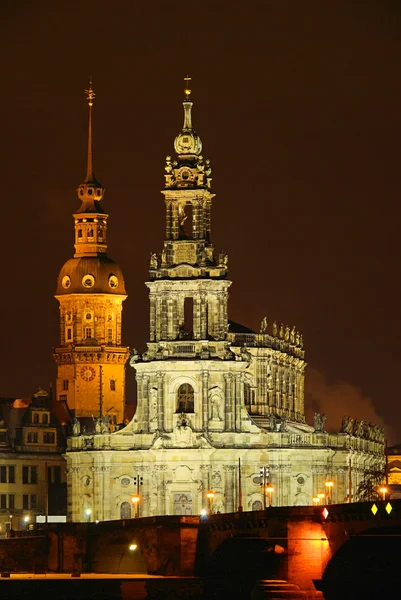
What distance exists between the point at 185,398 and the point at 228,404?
9.93ft

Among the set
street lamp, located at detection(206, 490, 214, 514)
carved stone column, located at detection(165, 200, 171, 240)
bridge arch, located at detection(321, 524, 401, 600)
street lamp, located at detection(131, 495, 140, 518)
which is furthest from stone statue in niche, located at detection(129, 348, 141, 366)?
bridge arch, located at detection(321, 524, 401, 600)

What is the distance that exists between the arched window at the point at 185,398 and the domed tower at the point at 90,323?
26284 mm

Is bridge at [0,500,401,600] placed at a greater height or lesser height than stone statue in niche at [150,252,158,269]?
lesser

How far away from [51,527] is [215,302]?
25177 millimetres

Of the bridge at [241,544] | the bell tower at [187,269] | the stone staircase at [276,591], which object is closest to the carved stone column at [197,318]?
the bell tower at [187,269]

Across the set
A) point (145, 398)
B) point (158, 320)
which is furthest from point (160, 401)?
point (158, 320)

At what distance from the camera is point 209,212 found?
Result: 552 feet

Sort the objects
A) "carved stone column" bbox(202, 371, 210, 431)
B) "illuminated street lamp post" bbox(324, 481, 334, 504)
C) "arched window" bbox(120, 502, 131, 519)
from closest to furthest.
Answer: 1. "illuminated street lamp post" bbox(324, 481, 334, 504)
2. "carved stone column" bbox(202, 371, 210, 431)
3. "arched window" bbox(120, 502, 131, 519)

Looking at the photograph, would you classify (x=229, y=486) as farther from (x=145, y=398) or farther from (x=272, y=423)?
(x=145, y=398)

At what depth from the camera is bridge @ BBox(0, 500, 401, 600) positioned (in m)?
119

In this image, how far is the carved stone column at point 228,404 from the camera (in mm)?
165750

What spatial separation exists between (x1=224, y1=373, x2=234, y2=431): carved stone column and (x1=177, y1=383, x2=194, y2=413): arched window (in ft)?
7.81

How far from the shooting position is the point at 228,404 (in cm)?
16588

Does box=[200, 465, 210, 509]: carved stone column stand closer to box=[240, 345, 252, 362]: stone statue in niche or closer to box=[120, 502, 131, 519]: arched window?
box=[120, 502, 131, 519]: arched window
